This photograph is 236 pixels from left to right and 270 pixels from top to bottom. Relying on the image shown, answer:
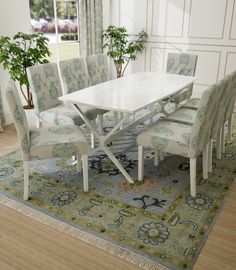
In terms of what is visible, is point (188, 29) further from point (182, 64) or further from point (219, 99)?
point (219, 99)

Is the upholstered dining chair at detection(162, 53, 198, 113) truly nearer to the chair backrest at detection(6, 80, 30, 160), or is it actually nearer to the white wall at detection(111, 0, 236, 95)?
the white wall at detection(111, 0, 236, 95)

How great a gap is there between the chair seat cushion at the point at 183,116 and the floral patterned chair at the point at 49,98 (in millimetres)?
905

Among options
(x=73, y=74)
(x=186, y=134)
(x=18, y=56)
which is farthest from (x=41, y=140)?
(x=18, y=56)

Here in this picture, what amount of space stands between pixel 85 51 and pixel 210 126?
3873mm

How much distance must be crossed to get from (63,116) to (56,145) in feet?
2.41

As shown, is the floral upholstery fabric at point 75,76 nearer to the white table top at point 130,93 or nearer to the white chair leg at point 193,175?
the white table top at point 130,93

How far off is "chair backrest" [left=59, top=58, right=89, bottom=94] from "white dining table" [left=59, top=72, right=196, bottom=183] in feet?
1.59

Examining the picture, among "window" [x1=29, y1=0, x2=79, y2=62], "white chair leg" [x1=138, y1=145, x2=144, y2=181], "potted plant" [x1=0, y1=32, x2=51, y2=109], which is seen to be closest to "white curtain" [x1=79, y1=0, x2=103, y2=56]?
"window" [x1=29, y1=0, x2=79, y2=62]

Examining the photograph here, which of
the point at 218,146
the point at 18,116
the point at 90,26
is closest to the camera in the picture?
the point at 18,116

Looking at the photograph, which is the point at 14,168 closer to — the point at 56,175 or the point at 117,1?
the point at 56,175

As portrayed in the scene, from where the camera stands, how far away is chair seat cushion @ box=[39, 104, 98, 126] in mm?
3121

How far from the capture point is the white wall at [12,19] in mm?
4059

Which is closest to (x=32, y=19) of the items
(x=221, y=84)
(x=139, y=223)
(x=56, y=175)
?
(x=56, y=175)

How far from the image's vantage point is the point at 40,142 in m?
2.48
